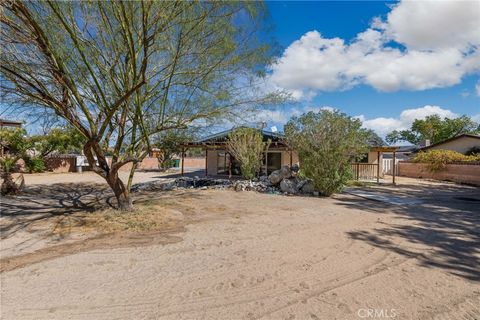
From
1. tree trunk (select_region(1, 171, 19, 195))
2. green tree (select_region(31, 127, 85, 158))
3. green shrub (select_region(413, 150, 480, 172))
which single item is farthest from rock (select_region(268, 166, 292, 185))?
green tree (select_region(31, 127, 85, 158))

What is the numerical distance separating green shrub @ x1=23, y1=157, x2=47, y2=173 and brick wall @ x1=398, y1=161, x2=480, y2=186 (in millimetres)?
29727

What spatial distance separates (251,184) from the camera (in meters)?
14.8

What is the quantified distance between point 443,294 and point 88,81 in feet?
26.1

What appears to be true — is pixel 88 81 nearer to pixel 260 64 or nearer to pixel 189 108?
pixel 189 108

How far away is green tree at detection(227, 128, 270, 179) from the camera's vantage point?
1634 centimetres

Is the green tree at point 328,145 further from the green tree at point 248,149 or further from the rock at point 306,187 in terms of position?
the green tree at point 248,149

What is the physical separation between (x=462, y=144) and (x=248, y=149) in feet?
69.1

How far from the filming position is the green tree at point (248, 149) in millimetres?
16344

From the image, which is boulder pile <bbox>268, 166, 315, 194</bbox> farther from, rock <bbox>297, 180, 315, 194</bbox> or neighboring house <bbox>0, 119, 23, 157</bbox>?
neighboring house <bbox>0, 119, 23, 157</bbox>

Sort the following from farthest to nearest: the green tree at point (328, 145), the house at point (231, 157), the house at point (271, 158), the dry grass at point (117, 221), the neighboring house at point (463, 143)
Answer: the neighboring house at point (463, 143) < the house at point (271, 158) < the house at point (231, 157) < the green tree at point (328, 145) < the dry grass at point (117, 221)

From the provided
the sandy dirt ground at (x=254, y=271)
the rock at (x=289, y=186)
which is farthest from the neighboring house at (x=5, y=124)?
the rock at (x=289, y=186)

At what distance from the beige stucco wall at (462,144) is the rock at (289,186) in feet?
67.6

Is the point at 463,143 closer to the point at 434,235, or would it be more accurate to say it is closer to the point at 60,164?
the point at 434,235

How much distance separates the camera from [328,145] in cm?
1222
